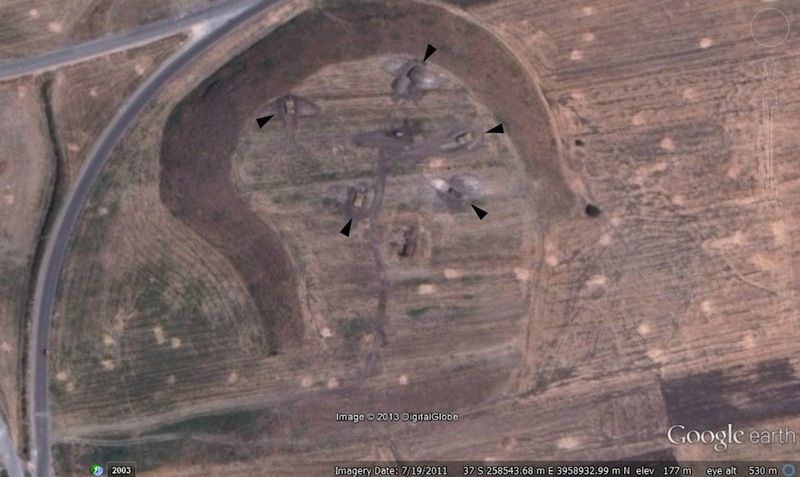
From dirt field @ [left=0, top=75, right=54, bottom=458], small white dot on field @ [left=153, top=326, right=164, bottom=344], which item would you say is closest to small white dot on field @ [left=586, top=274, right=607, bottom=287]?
small white dot on field @ [left=153, top=326, right=164, bottom=344]

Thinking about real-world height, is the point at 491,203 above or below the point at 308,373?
above

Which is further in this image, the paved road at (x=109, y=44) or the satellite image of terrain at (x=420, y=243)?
the paved road at (x=109, y=44)

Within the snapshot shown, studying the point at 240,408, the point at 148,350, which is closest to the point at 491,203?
the point at 240,408

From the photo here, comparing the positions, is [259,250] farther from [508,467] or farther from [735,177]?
[735,177]

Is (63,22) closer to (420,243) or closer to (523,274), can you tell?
(420,243)

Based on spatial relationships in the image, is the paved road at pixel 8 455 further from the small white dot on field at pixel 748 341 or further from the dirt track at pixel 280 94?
the small white dot on field at pixel 748 341

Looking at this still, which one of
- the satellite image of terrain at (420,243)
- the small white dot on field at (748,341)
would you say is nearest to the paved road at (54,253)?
the satellite image of terrain at (420,243)
